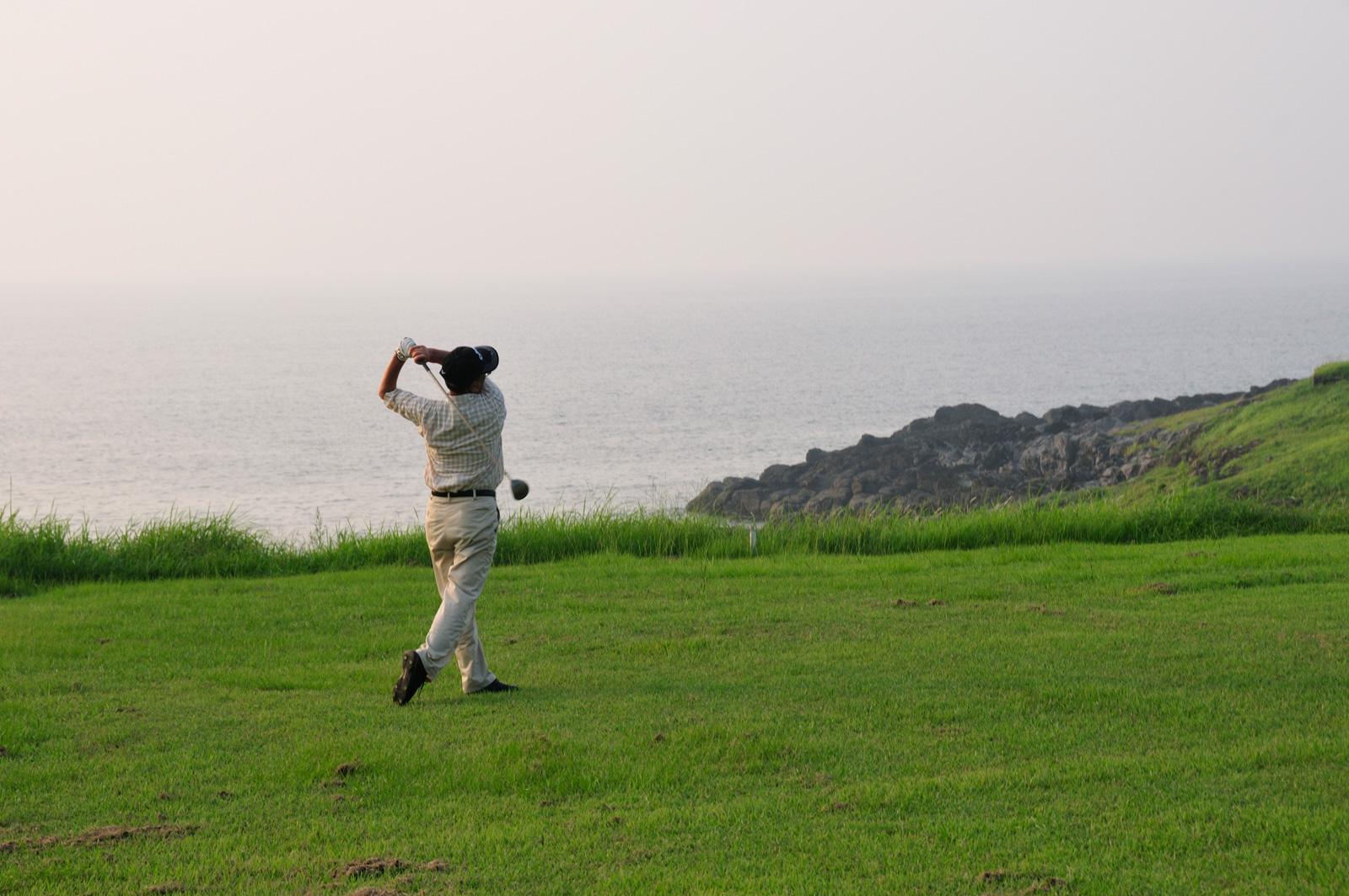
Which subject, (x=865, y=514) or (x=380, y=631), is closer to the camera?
(x=380, y=631)

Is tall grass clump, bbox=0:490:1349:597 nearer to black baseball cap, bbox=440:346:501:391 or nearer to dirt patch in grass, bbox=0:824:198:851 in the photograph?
black baseball cap, bbox=440:346:501:391

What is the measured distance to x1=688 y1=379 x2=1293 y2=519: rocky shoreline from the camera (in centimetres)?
3766

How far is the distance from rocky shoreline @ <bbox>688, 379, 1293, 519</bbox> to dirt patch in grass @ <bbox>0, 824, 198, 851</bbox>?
2970 centimetres

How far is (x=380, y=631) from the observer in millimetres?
11156

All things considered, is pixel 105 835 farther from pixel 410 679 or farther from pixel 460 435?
pixel 460 435

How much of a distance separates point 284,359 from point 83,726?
113 metres

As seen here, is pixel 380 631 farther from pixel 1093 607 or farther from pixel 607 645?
pixel 1093 607

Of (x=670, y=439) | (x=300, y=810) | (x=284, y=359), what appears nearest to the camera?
(x=300, y=810)

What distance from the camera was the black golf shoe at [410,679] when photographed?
8.44 metres

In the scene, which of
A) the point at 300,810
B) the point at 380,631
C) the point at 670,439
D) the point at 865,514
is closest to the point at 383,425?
the point at 670,439

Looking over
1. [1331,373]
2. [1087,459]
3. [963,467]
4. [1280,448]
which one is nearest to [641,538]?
[1280,448]

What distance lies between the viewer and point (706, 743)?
→ 7.40m

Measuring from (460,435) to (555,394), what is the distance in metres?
75.1

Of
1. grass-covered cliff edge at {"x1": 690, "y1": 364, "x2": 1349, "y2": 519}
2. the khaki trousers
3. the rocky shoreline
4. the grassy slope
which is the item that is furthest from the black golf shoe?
Answer: the rocky shoreline
